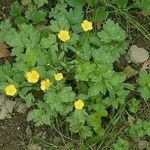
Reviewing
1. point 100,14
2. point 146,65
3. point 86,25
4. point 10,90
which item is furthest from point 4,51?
point 146,65

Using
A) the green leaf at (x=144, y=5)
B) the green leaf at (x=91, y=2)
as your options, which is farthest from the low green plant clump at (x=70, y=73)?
the green leaf at (x=144, y=5)

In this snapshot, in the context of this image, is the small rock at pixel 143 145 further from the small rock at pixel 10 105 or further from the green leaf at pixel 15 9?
the green leaf at pixel 15 9

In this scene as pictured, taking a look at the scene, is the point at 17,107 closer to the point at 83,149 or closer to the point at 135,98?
the point at 83,149

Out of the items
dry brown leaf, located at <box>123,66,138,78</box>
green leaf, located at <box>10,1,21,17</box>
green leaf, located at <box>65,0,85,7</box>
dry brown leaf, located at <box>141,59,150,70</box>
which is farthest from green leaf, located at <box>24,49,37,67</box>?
dry brown leaf, located at <box>141,59,150,70</box>

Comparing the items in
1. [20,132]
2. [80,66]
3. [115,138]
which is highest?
[80,66]

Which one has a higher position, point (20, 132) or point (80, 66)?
point (80, 66)

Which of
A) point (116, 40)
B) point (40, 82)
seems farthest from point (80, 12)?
point (40, 82)
